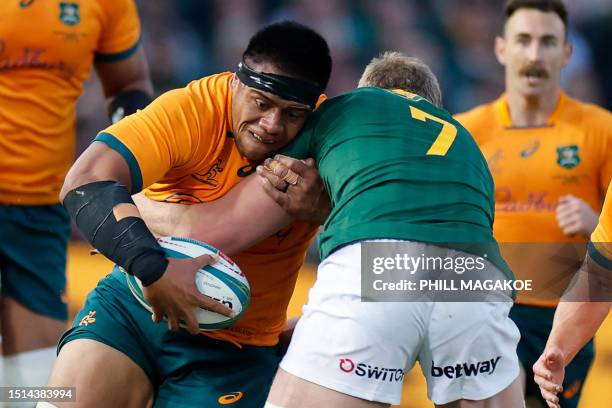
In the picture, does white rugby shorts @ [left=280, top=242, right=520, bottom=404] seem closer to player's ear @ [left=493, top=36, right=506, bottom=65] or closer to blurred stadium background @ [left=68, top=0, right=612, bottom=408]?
player's ear @ [left=493, top=36, right=506, bottom=65]

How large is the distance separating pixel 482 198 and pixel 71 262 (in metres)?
6.74

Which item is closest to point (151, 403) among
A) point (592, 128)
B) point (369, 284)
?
point (369, 284)

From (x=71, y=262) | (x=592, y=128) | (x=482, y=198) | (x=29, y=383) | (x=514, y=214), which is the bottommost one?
(x=71, y=262)

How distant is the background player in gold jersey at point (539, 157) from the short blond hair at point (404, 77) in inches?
75.9

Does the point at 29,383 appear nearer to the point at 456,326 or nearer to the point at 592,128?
the point at 456,326

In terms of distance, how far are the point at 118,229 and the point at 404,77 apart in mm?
1356

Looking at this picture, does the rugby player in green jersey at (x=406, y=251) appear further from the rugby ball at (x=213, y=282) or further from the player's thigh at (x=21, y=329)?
the player's thigh at (x=21, y=329)

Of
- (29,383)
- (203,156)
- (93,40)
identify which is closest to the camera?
(203,156)

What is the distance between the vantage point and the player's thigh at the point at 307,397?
11.0 feet

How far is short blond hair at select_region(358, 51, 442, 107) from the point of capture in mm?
4176

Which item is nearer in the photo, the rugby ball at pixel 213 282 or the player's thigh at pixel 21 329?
the rugby ball at pixel 213 282

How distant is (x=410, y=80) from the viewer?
4.18 meters

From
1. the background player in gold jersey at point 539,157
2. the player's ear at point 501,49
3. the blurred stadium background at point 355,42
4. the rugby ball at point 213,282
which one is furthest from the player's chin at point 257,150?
the blurred stadium background at point 355,42

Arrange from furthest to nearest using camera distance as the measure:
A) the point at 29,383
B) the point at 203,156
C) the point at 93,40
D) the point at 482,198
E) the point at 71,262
A: 1. the point at 71,262
2. the point at 93,40
3. the point at 29,383
4. the point at 203,156
5. the point at 482,198
